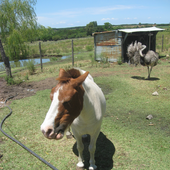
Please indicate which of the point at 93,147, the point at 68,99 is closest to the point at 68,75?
the point at 68,99

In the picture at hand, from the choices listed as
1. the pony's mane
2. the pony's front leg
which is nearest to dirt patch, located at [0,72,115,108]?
the pony's front leg

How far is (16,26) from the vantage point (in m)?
18.9

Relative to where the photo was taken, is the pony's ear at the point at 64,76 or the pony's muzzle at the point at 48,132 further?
the pony's ear at the point at 64,76

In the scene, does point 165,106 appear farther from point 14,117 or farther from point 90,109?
point 14,117

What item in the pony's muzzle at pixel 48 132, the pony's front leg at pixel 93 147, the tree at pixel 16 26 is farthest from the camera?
the tree at pixel 16 26

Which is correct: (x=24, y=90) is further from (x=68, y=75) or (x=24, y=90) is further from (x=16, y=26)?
(x=16, y=26)

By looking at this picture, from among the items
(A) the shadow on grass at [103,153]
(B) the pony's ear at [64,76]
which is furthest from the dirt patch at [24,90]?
(B) the pony's ear at [64,76]

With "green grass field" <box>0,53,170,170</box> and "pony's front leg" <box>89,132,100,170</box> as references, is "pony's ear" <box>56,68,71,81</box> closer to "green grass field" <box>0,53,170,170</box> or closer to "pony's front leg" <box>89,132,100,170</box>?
"pony's front leg" <box>89,132,100,170</box>

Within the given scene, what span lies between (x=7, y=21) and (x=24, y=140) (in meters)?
18.6

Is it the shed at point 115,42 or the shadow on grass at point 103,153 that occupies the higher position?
the shed at point 115,42

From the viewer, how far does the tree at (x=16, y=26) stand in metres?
17.5

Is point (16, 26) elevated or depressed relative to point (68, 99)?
elevated

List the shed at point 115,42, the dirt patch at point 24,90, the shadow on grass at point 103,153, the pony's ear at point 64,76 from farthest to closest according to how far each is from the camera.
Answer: the shed at point 115,42 < the dirt patch at point 24,90 < the shadow on grass at point 103,153 < the pony's ear at point 64,76

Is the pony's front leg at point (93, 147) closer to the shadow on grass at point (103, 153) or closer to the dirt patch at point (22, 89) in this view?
the shadow on grass at point (103, 153)
